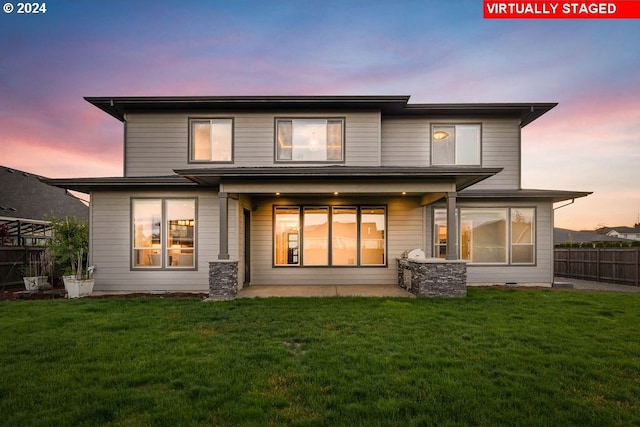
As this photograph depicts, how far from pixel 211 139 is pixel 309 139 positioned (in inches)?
126

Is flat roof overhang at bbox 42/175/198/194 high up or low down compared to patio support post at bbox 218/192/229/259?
up

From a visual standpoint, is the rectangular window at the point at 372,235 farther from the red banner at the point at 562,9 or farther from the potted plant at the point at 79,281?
the potted plant at the point at 79,281

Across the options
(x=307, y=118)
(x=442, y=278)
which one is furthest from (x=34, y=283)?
(x=442, y=278)

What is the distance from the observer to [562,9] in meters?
7.23

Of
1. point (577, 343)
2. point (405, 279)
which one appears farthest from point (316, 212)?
point (577, 343)

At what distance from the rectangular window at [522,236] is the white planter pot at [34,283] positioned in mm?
14989

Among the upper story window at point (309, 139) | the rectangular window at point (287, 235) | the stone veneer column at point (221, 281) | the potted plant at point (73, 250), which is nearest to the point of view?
the stone veneer column at point (221, 281)

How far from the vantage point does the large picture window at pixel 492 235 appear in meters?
11.5

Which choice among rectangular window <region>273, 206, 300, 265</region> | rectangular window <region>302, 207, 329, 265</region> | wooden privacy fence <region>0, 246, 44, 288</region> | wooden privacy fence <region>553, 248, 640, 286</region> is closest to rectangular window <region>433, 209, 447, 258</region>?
rectangular window <region>302, 207, 329, 265</region>

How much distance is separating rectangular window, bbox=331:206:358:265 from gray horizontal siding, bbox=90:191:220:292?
3.78 meters

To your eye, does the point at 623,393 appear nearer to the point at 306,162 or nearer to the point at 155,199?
the point at 306,162

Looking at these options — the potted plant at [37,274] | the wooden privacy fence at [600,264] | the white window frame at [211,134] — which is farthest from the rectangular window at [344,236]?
the wooden privacy fence at [600,264]

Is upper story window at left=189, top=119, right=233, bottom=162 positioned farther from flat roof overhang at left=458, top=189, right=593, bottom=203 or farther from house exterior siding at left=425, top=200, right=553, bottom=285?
flat roof overhang at left=458, top=189, right=593, bottom=203

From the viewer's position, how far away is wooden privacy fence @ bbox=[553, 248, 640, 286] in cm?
1189
